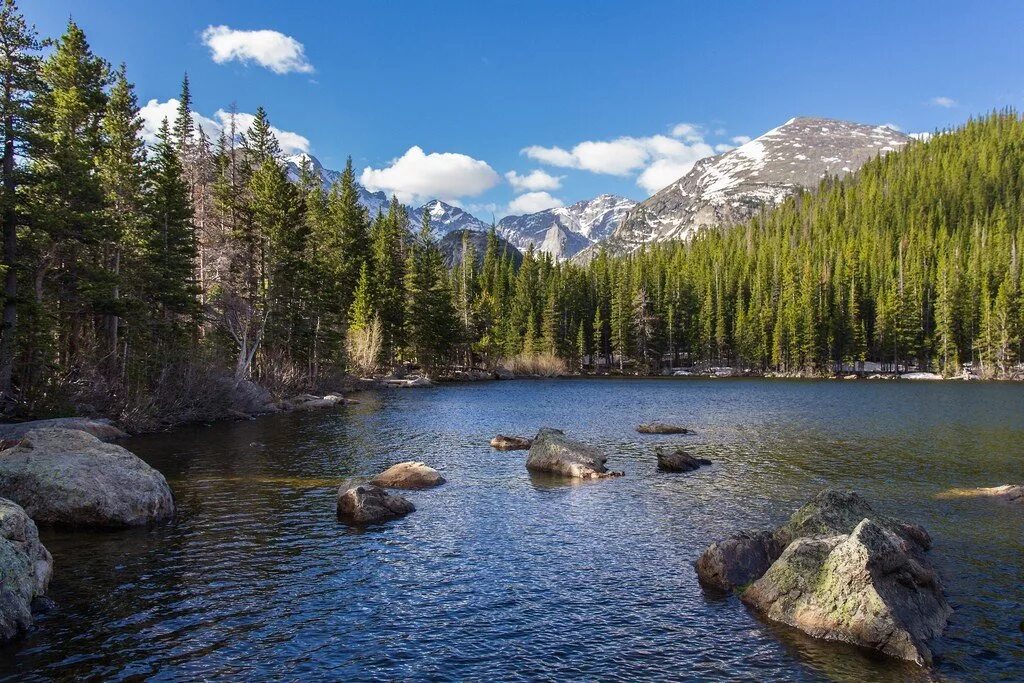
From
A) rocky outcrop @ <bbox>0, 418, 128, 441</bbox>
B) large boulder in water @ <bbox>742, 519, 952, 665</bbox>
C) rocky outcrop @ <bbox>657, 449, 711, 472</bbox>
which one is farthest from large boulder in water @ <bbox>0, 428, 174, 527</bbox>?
rocky outcrop @ <bbox>657, 449, 711, 472</bbox>

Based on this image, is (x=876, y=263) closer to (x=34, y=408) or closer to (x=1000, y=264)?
(x=1000, y=264)

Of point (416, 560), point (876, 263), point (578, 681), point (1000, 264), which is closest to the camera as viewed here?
point (578, 681)

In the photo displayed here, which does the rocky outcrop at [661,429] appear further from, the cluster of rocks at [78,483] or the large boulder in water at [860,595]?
the cluster of rocks at [78,483]

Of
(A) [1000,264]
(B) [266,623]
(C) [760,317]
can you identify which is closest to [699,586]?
(B) [266,623]

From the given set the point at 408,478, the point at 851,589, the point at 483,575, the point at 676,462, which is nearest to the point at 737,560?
the point at 851,589

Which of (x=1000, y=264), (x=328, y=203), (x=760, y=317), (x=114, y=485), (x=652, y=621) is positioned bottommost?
(x=652, y=621)

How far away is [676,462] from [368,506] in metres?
14.1

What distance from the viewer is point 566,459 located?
26562 mm

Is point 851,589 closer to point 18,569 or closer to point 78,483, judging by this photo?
point 18,569

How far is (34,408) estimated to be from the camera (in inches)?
1185

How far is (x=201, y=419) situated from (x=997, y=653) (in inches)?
1687

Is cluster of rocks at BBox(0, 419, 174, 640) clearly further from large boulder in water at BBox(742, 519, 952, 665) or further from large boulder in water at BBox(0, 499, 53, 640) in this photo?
large boulder in water at BBox(742, 519, 952, 665)

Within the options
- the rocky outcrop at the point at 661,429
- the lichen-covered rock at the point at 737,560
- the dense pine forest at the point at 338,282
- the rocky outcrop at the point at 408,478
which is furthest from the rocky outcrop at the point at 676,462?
the dense pine forest at the point at 338,282

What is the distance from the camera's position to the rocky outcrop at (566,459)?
26.0m
